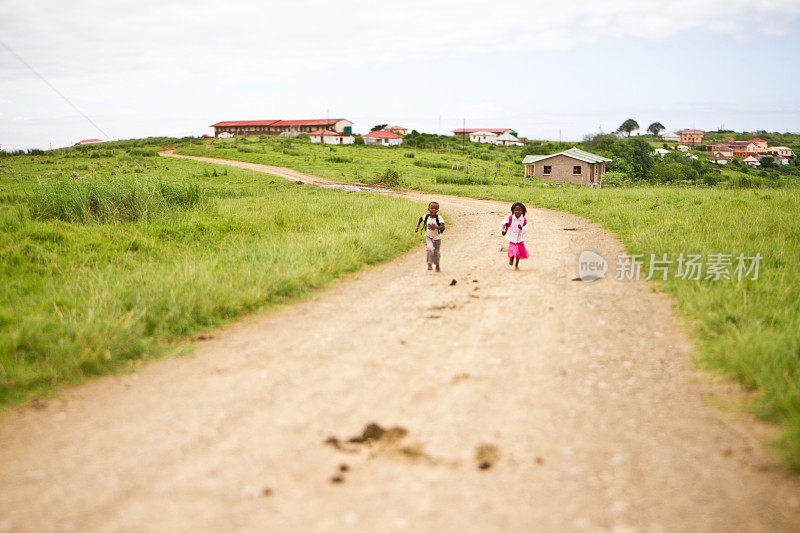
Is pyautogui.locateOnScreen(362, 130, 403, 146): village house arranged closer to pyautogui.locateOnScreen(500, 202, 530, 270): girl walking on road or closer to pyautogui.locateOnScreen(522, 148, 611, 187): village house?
pyautogui.locateOnScreen(522, 148, 611, 187): village house

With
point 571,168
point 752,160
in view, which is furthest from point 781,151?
point 571,168

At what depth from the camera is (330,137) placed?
300 ft

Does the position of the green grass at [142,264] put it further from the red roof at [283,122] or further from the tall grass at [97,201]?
the red roof at [283,122]

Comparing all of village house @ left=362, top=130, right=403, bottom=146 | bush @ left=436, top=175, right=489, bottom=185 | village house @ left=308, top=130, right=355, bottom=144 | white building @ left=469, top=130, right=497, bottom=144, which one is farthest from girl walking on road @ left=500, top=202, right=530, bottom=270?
white building @ left=469, top=130, right=497, bottom=144

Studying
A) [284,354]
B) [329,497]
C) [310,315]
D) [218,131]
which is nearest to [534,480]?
[329,497]

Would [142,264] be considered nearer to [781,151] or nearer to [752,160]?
[752,160]

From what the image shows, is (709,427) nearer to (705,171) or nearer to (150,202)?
(150,202)

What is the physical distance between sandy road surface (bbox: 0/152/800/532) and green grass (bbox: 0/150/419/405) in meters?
0.52

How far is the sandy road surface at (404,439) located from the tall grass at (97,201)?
7.12 m

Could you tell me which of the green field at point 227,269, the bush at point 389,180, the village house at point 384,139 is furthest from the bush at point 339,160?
the village house at point 384,139

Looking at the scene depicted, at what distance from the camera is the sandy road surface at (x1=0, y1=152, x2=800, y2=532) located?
9.53ft

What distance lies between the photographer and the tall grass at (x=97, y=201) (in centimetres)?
1120

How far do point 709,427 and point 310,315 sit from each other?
4.41 meters

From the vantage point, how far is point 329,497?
3012mm
